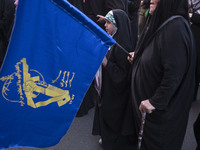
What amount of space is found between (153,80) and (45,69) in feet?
2.69

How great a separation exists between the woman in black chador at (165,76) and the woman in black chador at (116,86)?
344 mm

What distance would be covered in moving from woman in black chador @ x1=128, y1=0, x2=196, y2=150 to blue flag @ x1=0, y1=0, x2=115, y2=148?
0.47 metres

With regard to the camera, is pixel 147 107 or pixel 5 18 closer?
pixel 147 107

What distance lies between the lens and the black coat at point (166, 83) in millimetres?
1551

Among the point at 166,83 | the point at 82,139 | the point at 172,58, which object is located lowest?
the point at 82,139

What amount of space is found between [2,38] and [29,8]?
11.0 ft

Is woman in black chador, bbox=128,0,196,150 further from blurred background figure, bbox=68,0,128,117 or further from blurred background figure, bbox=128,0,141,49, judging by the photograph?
blurred background figure, bbox=128,0,141,49

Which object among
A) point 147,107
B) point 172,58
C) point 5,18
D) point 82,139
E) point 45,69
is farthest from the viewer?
point 5,18

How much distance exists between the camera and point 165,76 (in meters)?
1.58

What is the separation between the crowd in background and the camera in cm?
158

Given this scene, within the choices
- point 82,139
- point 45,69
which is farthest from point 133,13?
point 45,69

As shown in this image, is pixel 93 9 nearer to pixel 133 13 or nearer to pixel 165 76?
pixel 133 13

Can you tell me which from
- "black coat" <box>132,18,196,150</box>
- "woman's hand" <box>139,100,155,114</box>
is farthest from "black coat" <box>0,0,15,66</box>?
"woman's hand" <box>139,100,155,114</box>

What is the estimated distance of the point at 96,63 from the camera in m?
1.40
